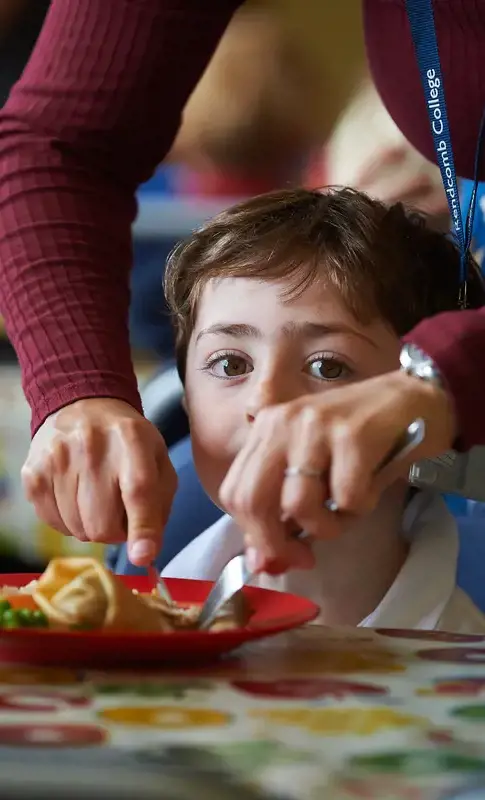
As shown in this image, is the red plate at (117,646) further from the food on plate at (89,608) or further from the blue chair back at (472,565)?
the blue chair back at (472,565)

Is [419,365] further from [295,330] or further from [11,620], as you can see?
[295,330]

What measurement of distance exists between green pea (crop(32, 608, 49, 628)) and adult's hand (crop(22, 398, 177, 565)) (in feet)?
0.34

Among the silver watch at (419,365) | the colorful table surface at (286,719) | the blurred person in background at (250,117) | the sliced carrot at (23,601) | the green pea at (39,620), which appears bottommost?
the colorful table surface at (286,719)

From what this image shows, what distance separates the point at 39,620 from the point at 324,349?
510mm

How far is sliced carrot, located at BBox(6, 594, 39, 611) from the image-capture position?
2.38 feet

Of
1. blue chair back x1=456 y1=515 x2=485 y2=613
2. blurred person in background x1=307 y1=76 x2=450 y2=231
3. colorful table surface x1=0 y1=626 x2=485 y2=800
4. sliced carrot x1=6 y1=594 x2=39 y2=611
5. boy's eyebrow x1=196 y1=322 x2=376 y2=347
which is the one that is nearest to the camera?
colorful table surface x1=0 y1=626 x2=485 y2=800

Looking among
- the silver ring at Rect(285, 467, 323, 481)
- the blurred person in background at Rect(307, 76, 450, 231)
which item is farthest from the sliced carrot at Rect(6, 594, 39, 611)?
the blurred person in background at Rect(307, 76, 450, 231)

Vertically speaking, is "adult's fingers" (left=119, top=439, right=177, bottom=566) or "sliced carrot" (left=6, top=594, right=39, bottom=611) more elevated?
"adult's fingers" (left=119, top=439, right=177, bottom=566)

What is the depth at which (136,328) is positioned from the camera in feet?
6.66

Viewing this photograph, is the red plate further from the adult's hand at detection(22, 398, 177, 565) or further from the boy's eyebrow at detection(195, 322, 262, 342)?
the boy's eyebrow at detection(195, 322, 262, 342)

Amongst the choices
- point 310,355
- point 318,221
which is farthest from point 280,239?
point 310,355

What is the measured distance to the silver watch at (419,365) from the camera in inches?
26.2

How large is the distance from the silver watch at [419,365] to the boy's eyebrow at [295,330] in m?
0.38

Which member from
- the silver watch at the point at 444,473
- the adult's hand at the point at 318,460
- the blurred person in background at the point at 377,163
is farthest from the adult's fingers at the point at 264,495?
the blurred person in background at the point at 377,163
